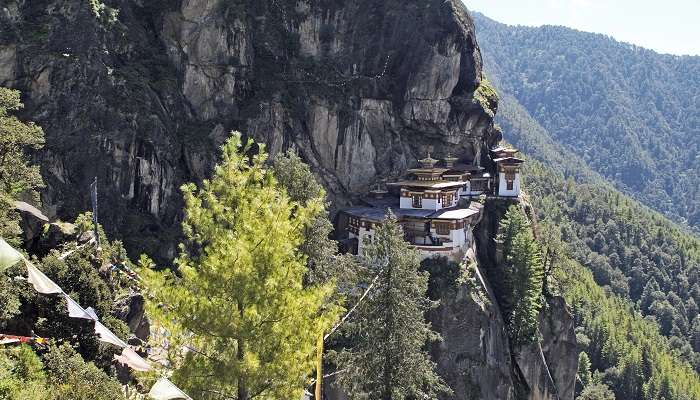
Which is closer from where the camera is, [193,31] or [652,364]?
[193,31]

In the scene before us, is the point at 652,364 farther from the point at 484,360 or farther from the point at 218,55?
the point at 218,55

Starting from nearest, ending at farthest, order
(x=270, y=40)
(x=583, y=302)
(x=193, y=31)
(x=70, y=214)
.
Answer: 1. (x=70, y=214)
2. (x=193, y=31)
3. (x=270, y=40)
4. (x=583, y=302)

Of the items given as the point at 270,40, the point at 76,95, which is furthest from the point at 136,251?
the point at 270,40

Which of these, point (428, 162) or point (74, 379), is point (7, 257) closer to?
point (74, 379)

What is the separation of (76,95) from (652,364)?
3766 inches

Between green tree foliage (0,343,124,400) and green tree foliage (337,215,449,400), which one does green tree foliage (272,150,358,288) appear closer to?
green tree foliage (337,215,449,400)

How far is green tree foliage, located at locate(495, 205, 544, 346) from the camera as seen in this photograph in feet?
167

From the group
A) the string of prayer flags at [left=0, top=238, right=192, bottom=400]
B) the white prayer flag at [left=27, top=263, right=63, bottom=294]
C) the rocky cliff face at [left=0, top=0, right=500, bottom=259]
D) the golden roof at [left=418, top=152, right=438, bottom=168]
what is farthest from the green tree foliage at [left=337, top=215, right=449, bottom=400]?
the golden roof at [left=418, top=152, right=438, bottom=168]

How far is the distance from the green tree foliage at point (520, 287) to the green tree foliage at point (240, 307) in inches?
1602

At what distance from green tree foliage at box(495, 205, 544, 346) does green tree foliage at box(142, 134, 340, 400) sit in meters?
40.7

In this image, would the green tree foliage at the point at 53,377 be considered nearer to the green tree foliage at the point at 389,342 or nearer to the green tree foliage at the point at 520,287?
the green tree foliage at the point at 389,342

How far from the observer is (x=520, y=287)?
51.2 m

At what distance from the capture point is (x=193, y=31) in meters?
53.2

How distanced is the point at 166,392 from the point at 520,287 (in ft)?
142
